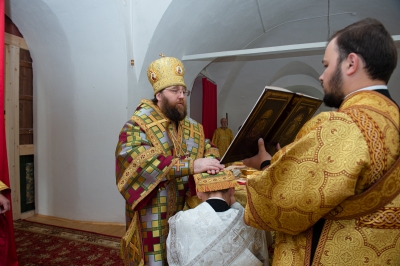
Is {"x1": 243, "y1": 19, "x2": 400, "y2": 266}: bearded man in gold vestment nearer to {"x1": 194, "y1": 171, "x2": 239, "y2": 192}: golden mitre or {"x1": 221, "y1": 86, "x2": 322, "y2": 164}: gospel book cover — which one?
{"x1": 221, "y1": 86, "x2": 322, "y2": 164}: gospel book cover

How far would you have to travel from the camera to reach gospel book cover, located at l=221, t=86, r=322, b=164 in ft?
4.69

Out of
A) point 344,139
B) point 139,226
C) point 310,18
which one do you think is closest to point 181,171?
point 139,226

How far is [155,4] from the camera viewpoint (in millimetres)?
4195

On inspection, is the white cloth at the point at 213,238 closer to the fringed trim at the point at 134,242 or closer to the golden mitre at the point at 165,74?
the fringed trim at the point at 134,242

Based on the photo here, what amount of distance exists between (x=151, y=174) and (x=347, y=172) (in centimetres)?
130

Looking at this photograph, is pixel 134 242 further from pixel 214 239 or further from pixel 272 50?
pixel 272 50

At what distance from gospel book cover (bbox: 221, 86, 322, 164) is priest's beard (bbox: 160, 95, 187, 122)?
734 millimetres

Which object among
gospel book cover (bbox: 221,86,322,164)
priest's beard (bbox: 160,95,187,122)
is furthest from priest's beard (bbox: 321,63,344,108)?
priest's beard (bbox: 160,95,187,122)

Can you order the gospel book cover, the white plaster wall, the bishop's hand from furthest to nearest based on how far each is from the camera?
→ the white plaster wall
the bishop's hand
the gospel book cover

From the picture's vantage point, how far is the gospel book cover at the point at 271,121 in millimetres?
1429

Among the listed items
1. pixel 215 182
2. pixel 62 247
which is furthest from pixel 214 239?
pixel 62 247

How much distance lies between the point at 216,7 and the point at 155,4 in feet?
3.66

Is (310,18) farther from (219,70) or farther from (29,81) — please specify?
(29,81)

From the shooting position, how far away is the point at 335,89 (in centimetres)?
107
